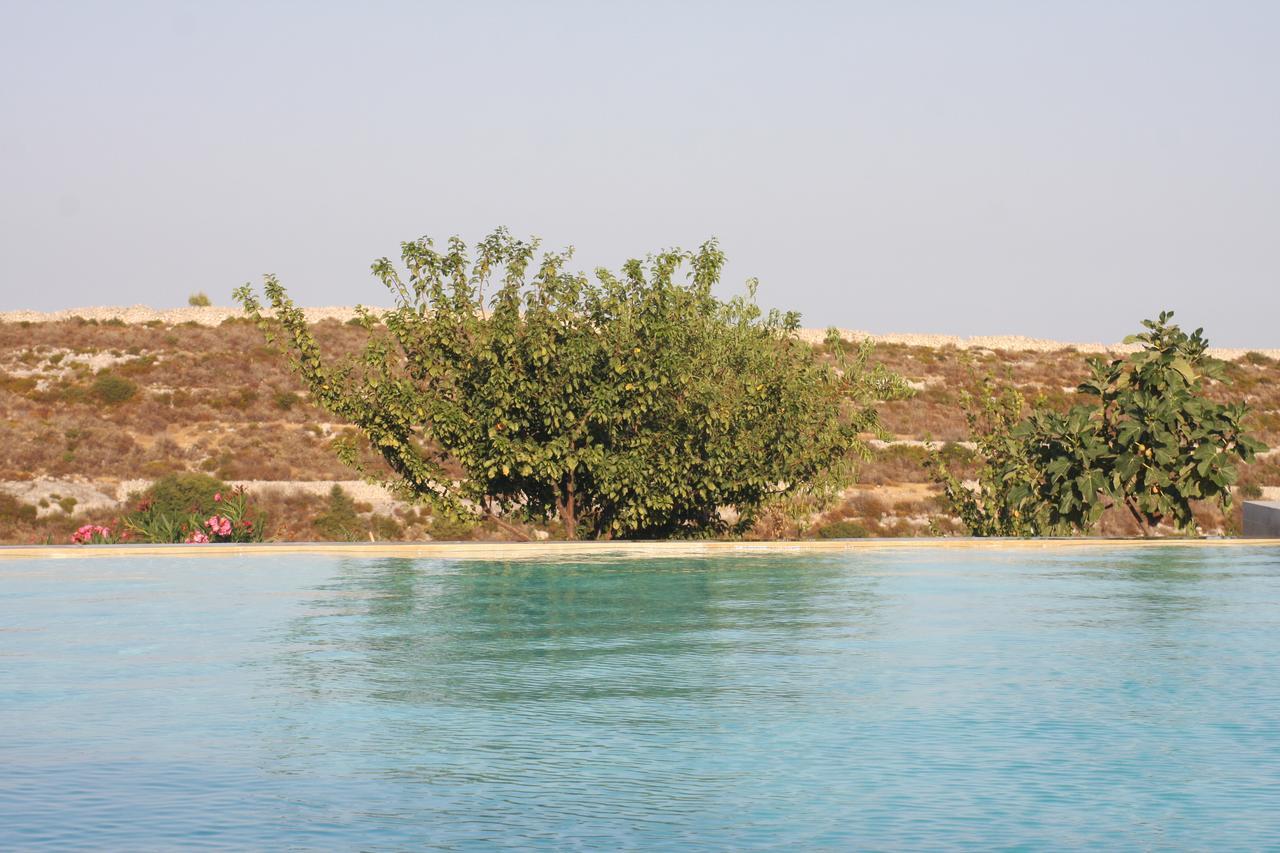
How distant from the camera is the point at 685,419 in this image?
55.9 ft

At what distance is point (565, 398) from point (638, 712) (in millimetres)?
8149

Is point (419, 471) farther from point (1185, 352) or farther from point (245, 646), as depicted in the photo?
A: point (1185, 352)

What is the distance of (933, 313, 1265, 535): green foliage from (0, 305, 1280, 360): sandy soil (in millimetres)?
46490

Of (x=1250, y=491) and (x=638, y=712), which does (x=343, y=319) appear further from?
(x=638, y=712)

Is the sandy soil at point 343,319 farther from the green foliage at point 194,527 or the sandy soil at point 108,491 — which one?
the green foliage at point 194,527

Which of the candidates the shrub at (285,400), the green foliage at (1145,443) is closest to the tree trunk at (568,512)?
the green foliage at (1145,443)

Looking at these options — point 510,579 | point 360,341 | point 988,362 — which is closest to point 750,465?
point 510,579

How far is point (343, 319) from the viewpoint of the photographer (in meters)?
72.8

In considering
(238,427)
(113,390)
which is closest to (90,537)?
(238,427)

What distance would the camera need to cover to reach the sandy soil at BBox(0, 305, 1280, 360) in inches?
2719

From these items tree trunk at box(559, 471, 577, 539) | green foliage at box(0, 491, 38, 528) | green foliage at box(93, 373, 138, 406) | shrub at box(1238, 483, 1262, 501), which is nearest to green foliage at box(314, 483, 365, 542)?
green foliage at box(0, 491, 38, 528)

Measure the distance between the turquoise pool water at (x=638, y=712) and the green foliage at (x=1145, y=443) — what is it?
2.78 m

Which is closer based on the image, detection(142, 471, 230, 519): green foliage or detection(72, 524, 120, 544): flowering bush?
detection(72, 524, 120, 544): flowering bush

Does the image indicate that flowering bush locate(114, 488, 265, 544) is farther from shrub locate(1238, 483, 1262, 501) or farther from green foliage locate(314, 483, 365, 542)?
shrub locate(1238, 483, 1262, 501)
